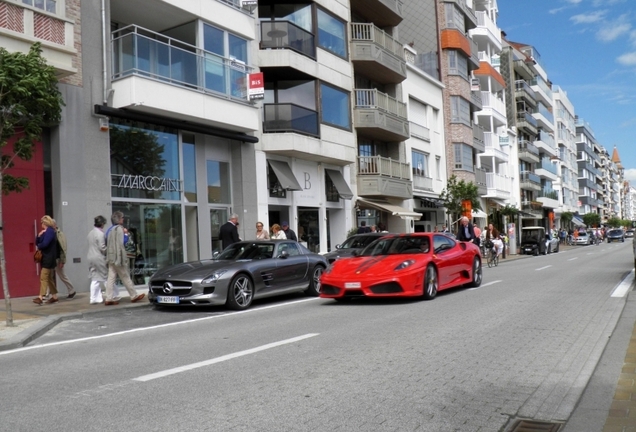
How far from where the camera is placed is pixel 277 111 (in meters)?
23.0

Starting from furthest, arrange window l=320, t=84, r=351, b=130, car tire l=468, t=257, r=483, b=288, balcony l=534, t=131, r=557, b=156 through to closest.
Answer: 1. balcony l=534, t=131, r=557, b=156
2. window l=320, t=84, r=351, b=130
3. car tire l=468, t=257, r=483, b=288

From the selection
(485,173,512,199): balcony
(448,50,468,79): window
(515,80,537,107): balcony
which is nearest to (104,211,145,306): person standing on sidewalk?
(448,50,468,79): window

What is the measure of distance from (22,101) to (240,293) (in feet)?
16.6

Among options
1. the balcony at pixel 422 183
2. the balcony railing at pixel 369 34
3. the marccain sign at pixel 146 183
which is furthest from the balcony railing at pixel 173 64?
the balcony at pixel 422 183

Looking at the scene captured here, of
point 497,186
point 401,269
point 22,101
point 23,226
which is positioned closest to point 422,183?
point 497,186

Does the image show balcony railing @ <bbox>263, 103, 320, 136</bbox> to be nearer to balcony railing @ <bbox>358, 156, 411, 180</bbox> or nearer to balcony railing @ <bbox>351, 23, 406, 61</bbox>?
balcony railing @ <bbox>358, 156, 411, 180</bbox>

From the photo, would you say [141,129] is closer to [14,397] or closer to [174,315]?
[174,315]

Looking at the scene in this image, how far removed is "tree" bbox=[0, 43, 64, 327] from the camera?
1003 centimetres

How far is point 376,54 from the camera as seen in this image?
28.9 m

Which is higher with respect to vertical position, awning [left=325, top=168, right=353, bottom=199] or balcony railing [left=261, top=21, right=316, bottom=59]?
balcony railing [left=261, top=21, right=316, bottom=59]

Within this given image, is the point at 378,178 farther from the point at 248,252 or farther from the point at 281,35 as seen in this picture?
the point at 248,252

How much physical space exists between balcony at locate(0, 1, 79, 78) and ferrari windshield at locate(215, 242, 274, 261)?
5.73 meters

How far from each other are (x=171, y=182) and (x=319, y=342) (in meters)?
11.9

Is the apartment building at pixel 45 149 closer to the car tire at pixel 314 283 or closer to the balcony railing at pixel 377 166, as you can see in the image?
the car tire at pixel 314 283
